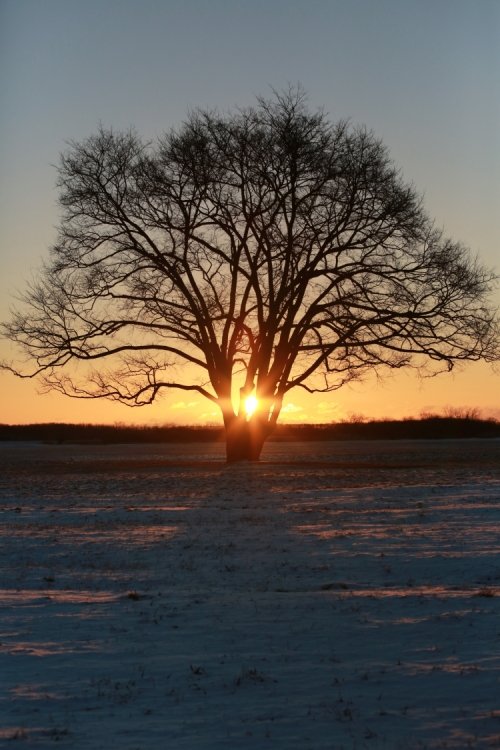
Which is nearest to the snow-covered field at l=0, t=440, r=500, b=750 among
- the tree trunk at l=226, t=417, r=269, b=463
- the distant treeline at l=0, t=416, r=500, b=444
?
Result: the tree trunk at l=226, t=417, r=269, b=463

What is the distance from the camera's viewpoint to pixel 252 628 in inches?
376

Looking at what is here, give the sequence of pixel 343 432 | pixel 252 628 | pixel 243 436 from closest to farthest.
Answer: pixel 252 628 → pixel 243 436 → pixel 343 432

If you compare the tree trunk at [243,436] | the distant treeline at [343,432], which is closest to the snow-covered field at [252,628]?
the tree trunk at [243,436]

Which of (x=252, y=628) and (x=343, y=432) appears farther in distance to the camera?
(x=343, y=432)

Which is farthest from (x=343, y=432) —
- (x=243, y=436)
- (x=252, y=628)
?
(x=252, y=628)

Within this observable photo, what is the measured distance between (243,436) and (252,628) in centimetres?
3018

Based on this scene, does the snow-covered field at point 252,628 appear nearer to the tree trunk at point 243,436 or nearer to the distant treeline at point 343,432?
the tree trunk at point 243,436

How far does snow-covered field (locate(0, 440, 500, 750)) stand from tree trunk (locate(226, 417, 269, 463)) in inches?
769

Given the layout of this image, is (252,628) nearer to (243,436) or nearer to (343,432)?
(243,436)

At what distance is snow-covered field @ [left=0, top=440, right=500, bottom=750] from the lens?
6781mm

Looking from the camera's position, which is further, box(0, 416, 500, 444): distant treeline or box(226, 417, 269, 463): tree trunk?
box(0, 416, 500, 444): distant treeline

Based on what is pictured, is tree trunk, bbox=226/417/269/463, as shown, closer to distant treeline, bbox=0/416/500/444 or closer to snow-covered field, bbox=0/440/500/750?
snow-covered field, bbox=0/440/500/750

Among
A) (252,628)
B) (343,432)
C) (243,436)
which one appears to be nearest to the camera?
(252,628)

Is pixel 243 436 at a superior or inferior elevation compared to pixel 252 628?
superior
